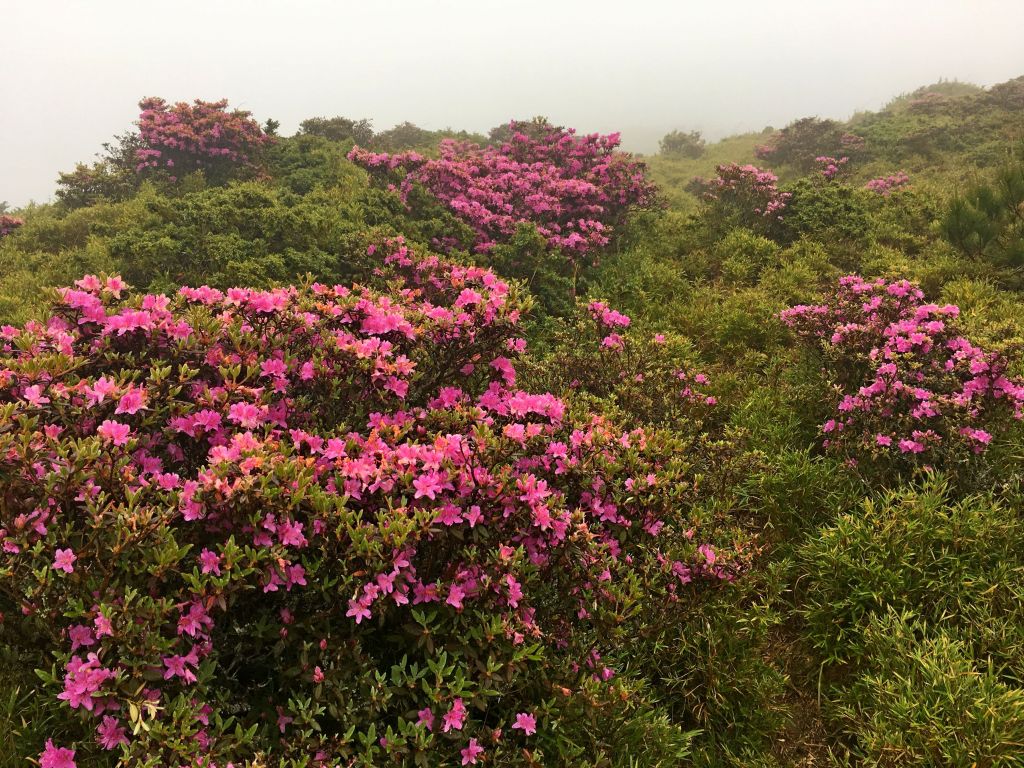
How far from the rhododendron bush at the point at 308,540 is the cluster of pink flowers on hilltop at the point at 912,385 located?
237 cm

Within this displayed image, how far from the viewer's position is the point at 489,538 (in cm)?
260

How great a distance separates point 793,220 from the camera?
423 inches

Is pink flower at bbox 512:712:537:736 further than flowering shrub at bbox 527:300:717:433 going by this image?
No

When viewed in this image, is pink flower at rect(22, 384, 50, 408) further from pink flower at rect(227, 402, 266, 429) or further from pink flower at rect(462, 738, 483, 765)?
pink flower at rect(462, 738, 483, 765)

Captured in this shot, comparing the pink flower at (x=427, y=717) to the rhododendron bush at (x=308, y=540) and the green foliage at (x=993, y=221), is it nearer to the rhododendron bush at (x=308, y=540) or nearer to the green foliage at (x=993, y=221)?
the rhododendron bush at (x=308, y=540)

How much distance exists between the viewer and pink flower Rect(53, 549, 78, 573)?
2.02 meters

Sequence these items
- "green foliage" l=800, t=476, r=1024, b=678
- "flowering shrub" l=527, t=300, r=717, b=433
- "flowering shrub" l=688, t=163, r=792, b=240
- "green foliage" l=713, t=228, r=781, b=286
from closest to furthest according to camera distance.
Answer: "green foliage" l=800, t=476, r=1024, b=678 < "flowering shrub" l=527, t=300, r=717, b=433 < "green foliage" l=713, t=228, r=781, b=286 < "flowering shrub" l=688, t=163, r=792, b=240

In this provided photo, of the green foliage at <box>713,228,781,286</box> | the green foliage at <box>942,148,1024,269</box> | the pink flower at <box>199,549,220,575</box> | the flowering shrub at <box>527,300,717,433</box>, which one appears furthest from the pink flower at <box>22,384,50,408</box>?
the green foliage at <box>942,148,1024,269</box>

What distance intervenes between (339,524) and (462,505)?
579 mm

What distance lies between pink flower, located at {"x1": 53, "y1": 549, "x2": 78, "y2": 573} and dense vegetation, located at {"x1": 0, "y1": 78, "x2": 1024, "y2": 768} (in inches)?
0.7

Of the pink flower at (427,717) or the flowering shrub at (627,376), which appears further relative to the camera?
the flowering shrub at (627,376)

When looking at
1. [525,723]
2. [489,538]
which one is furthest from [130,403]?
[525,723]

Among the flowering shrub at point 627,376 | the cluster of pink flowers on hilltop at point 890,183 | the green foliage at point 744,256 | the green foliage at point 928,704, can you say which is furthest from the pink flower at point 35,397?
the cluster of pink flowers on hilltop at point 890,183

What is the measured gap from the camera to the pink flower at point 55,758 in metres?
1.98
